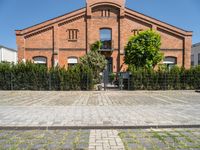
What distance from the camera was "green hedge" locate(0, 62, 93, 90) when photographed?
633 inches

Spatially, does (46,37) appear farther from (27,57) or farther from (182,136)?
(182,136)

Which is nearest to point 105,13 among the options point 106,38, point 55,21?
point 106,38

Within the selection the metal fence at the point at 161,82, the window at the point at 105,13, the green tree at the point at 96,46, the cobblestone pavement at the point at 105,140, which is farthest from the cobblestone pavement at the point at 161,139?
the window at the point at 105,13

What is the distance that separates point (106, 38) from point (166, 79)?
12179 millimetres

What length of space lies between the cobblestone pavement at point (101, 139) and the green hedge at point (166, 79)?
11.0 metres

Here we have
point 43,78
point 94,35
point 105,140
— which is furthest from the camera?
point 94,35

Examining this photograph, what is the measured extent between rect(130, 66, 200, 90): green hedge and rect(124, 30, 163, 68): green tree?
352 centimetres

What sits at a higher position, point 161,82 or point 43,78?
point 43,78

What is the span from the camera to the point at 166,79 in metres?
16.8

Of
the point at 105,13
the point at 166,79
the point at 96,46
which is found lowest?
the point at 166,79

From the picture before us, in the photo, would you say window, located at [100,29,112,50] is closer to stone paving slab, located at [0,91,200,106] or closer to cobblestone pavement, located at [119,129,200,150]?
stone paving slab, located at [0,91,200,106]


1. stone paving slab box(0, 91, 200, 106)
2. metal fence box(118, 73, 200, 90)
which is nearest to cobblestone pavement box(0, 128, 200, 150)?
stone paving slab box(0, 91, 200, 106)

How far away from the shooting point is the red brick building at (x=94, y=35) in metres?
25.4

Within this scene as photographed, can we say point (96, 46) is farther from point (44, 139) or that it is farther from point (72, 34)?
point (44, 139)
